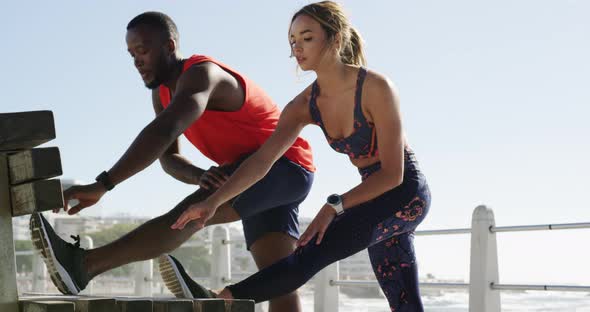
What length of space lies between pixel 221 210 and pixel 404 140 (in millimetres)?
956

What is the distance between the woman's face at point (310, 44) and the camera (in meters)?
3.35

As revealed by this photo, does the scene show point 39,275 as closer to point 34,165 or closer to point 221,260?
point 221,260

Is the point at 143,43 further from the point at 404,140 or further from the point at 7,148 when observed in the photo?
the point at 7,148

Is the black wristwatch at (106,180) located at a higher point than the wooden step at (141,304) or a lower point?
higher

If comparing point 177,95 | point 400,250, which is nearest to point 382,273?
point 400,250

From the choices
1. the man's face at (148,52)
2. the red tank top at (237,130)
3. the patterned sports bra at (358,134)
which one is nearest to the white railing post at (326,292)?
the red tank top at (237,130)

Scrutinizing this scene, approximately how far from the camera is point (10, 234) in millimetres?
2479

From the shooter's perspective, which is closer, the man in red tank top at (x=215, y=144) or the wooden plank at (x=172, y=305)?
the wooden plank at (x=172, y=305)

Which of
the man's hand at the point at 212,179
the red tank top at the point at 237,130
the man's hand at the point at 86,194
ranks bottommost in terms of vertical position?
the man's hand at the point at 86,194

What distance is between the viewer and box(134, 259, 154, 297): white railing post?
1107 centimetres

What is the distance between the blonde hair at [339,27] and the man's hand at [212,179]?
80 centimetres

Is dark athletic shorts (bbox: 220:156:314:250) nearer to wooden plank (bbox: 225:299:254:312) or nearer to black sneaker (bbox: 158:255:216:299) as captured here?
black sneaker (bbox: 158:255:216:299)

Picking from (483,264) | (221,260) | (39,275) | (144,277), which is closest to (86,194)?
(483,264)

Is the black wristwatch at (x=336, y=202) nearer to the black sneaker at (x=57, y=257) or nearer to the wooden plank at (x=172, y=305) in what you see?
the wooden plank at (x=172, y=305)
